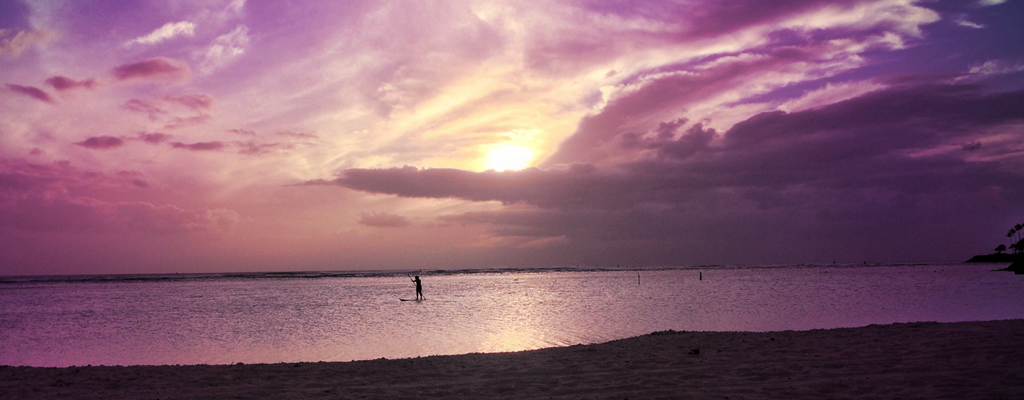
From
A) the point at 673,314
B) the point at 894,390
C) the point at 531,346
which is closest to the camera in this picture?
the point at 894,390

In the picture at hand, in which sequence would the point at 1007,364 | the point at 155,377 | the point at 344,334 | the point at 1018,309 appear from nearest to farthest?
the point at 1007,364, the point at 155,377, the point at 344,334, the point at 1018,309

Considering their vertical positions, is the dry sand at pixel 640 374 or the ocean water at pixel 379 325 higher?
the dry sand at pixel 640 374

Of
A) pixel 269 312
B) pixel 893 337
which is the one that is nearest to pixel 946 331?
pixel 893 337

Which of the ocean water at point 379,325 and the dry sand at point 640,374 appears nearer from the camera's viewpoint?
the dry sand at point 640,374

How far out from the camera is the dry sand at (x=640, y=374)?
453 inches

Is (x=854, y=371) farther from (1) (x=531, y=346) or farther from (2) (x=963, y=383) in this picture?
(1) (x=531, y=346)

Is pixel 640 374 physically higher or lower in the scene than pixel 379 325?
higher

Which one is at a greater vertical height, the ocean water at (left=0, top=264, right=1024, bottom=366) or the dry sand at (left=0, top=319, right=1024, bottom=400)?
the dry sand at (left=0, top=319, right=1024, bottom=400)

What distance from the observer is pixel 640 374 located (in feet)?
43.8

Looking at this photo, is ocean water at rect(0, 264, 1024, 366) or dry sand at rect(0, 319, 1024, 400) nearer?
dry sand at rect(0, 319, 1024, 400)

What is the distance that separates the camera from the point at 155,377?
14852 mm

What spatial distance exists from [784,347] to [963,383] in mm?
5326

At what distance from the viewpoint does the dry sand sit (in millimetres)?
11516

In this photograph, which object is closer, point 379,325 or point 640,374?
point 640,374
